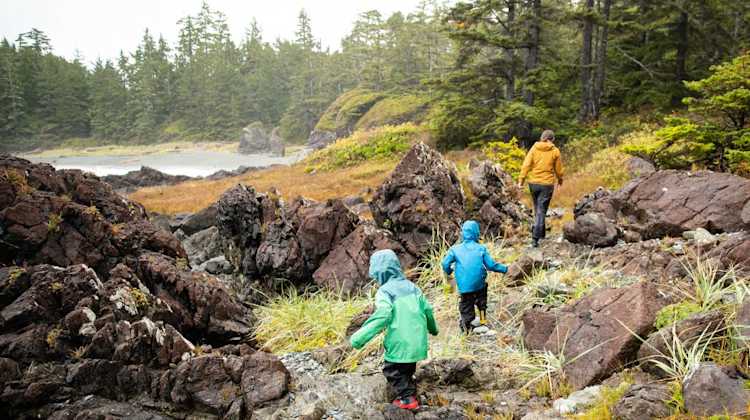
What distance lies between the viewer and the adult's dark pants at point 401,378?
15.6 ft

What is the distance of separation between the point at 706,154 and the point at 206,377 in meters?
11.9

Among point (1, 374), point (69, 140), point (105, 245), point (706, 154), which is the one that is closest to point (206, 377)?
point (1, 374)

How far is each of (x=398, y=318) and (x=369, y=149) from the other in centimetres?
2650

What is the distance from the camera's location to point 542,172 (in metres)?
9.48

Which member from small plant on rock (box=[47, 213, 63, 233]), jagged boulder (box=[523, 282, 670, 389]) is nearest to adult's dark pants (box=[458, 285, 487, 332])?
jagged boulder (box=[523, 282, 670, 389])

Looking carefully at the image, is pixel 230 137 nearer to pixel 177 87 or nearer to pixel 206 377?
pixel 177 87

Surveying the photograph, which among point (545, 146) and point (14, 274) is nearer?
point (14, 274)

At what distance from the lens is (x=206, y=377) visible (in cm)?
507

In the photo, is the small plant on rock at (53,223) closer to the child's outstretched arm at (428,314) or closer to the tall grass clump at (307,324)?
the tall grass clump at (307,324)

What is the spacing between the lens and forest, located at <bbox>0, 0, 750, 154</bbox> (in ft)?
70.3

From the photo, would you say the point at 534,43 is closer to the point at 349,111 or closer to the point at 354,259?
the point at 354,259

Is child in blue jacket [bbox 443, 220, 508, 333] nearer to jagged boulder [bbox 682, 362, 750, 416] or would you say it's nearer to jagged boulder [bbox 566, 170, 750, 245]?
jagged boulder [bbox 682, 362, 750, 416]

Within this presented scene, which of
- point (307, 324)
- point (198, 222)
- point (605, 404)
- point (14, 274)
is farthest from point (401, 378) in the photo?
point (198, 222)

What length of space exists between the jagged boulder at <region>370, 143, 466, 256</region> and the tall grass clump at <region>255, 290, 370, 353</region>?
2.20m
